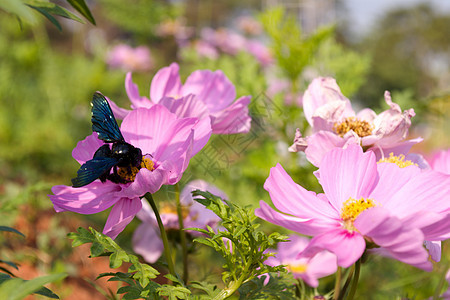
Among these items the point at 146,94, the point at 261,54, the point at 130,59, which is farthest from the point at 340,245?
the point at 130,59

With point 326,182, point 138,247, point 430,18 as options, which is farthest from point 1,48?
point 430,18

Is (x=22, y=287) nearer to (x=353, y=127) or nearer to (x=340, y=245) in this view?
(x=340, y=245)

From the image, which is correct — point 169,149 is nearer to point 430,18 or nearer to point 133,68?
point 133,68

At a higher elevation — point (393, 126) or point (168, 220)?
point (393, 126)

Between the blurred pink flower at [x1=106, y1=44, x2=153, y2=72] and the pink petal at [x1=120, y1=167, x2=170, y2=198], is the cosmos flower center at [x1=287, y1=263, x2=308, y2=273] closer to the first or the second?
the pink petal at [x1=120, y1=167, x2=170, y2=198]

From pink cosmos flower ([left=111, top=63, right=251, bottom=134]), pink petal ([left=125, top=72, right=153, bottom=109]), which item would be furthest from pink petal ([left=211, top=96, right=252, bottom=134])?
pink petal ([left=125, top=72, right=153, bottom=109])

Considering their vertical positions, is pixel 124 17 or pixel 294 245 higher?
pixel 124 17
